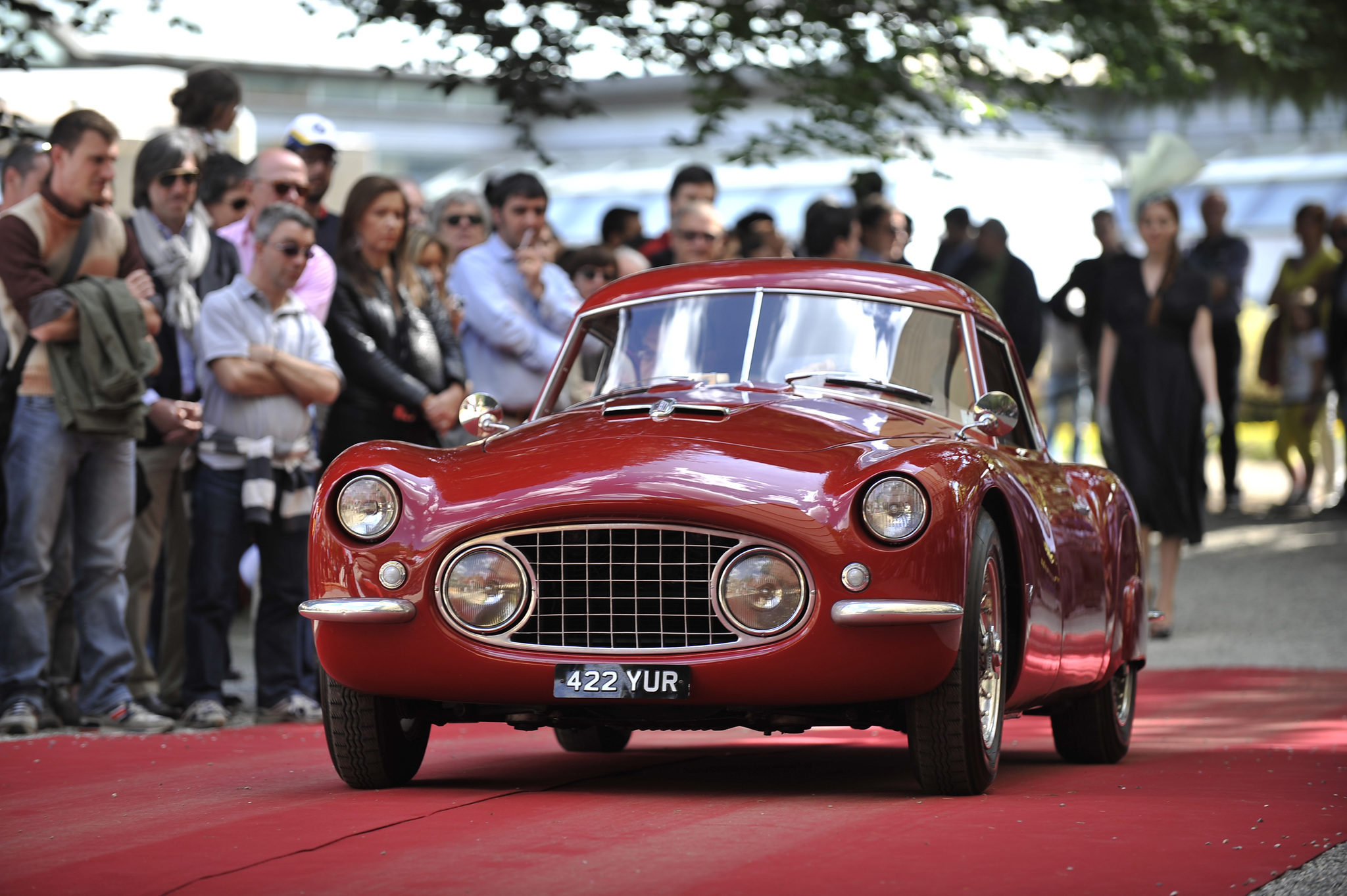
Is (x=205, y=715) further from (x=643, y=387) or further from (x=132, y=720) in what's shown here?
(x=643, y=387)

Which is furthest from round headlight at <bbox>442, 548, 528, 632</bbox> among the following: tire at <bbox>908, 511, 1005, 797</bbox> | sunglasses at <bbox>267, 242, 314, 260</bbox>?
sunglasses at <bbox>267, 242, 314, 260</bbox>

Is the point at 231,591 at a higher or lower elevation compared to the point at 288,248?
lower

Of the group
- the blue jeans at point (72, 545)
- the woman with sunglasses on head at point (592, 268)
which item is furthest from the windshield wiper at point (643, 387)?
the woman with sunglasses on head at point (592, 268)

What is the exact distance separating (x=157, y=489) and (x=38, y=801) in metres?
3.35

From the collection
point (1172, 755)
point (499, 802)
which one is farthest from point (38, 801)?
point (1172, 755)

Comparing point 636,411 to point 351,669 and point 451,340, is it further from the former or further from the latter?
point 451,340

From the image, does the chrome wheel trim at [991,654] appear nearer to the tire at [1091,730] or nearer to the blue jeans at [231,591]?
the tire at [1091,730]

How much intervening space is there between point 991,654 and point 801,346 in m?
1.42

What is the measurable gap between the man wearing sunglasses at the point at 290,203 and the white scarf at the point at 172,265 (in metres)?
0.36

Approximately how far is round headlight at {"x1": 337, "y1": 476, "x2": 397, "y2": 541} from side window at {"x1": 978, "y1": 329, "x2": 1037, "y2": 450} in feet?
7.56

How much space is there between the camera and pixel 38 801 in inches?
217

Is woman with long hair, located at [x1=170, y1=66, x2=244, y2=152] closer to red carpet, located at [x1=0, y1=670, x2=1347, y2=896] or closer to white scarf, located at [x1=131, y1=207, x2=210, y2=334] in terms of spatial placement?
white scarf, located at [x1=131, y1=207, x2=210, y2=334]

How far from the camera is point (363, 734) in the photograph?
220 inches

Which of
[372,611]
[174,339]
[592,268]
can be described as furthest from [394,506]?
[592,268]
